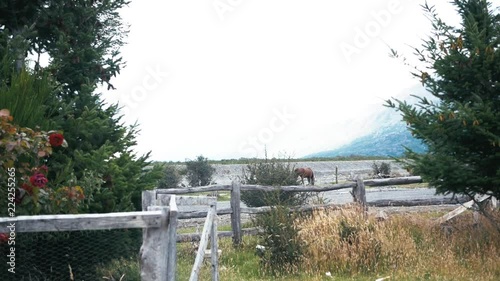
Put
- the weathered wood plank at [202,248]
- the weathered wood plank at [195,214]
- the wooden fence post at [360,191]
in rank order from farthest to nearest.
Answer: the wooden fence post at [360,191] → the weathered wood plank at [195,214] → the weathered wood plank at [202,248]

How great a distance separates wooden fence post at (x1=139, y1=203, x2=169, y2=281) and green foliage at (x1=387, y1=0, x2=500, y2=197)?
6239 millimetres

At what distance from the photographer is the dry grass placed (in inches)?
346

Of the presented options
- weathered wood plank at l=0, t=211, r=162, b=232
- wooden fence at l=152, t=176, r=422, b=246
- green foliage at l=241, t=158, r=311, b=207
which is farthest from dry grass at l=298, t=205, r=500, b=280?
weathered wood plank at l=0, t=211, r=162, b=232

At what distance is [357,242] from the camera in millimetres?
9773

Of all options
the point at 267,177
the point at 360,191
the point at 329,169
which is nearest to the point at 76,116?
the point at 360,191

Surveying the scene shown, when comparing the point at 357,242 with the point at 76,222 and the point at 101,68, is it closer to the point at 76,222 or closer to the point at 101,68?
the point at 101,68

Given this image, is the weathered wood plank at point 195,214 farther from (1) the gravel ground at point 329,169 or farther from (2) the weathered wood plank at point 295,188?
(1) the gravel ground at point 329,169

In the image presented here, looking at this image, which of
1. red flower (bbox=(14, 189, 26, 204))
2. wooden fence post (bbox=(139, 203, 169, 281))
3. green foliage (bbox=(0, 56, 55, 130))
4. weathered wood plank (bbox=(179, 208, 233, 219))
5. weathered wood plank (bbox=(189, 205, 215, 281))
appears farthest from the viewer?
Answer: weathered wood plank (bbox=(179, 208, 233, 219))

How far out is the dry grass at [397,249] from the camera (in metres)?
8.79

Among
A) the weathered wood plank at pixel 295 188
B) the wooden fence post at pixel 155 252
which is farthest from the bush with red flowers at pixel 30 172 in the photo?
the weathered wood plank at pixel 295 188

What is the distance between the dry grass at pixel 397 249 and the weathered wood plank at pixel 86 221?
613cm

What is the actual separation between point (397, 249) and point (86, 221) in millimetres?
7386

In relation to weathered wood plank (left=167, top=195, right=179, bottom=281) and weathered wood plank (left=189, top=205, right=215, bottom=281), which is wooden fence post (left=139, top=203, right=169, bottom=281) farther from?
weathered wood plank (left=189, top=205, right=215, bottom=281)

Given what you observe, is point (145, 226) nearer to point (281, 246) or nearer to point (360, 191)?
point (281, 246)
